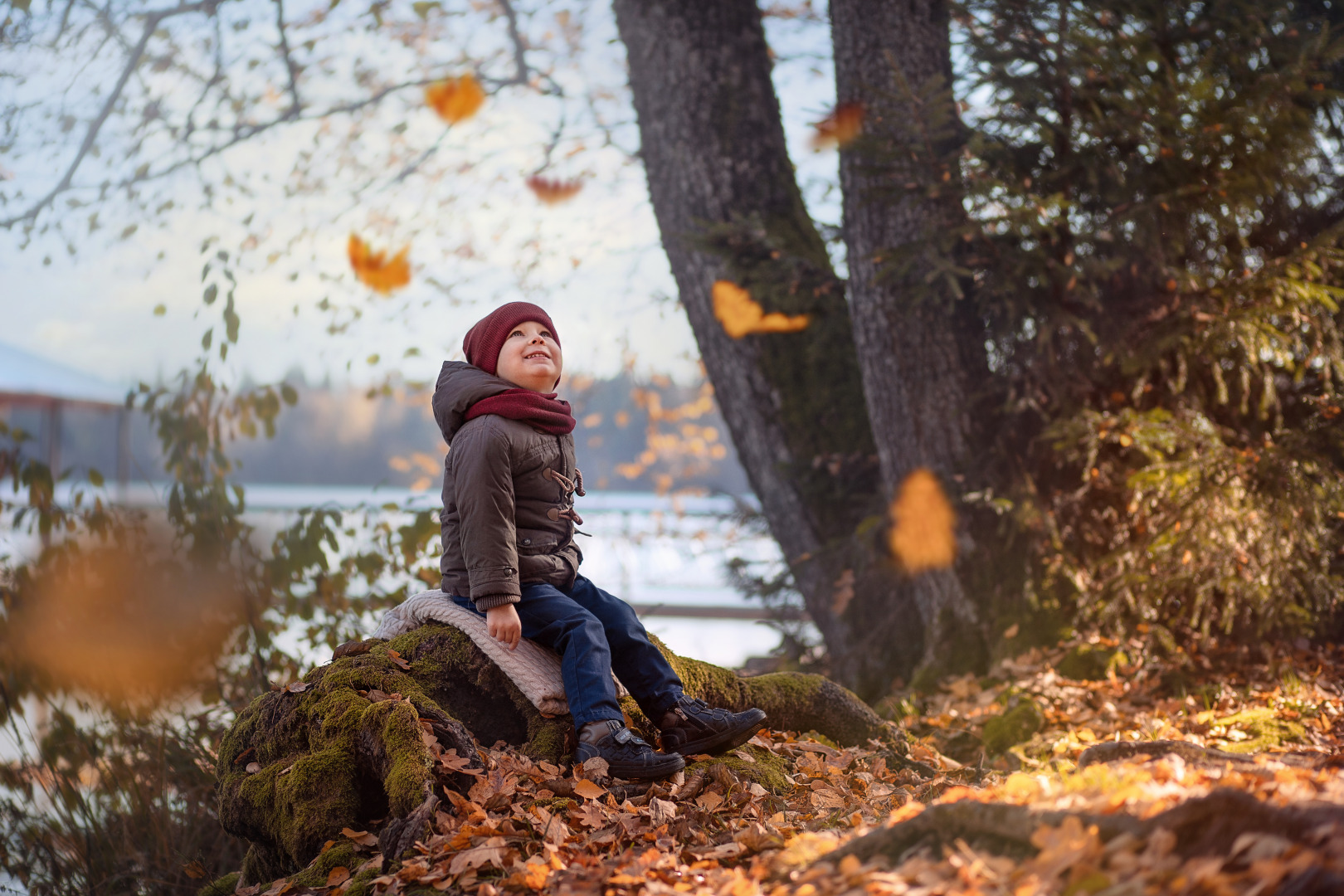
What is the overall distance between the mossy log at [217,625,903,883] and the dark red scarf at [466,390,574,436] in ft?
2.74

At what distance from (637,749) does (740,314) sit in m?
3.81

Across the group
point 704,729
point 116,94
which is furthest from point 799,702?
point 116,94

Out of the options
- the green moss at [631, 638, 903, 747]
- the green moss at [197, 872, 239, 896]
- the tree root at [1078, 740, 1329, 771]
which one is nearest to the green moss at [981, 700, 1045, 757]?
the green moss at [631, 638, 903, 747]

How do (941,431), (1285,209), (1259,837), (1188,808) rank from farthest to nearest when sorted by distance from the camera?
(941,431) < (1285,209) < (1188,808) < (1259,837)

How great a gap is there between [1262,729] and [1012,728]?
43.2 inches

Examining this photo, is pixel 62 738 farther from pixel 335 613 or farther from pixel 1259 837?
pixel 1259 837

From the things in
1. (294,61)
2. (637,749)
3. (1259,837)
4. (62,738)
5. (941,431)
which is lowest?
(62,738)

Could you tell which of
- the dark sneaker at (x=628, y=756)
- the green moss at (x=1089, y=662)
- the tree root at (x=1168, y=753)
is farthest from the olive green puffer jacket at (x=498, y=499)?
the green moss at (x=1089, y=662)

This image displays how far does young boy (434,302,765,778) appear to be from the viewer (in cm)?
291

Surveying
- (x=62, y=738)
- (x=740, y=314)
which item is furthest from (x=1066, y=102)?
(x=62, y=738)

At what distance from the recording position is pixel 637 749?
285 centimetres

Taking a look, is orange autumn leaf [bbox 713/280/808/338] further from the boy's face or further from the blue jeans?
the blue jeans

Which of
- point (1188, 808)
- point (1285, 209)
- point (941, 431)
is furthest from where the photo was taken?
point (941, 431)

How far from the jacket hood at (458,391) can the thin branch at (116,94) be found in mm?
4434
